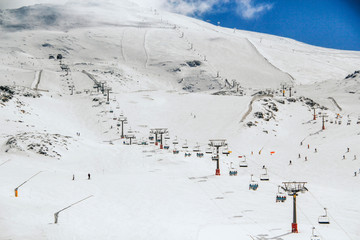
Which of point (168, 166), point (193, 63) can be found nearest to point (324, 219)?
point (168, 166)

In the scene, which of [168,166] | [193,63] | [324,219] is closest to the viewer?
[324,219]

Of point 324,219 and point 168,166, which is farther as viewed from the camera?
point 168,166

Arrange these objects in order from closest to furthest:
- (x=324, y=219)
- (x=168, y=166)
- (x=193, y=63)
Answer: (x=324, y=219)
(x=168, y=166)
(x=193, y=63)

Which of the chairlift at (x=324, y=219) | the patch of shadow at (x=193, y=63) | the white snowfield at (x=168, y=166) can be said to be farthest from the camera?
the patch of shadow at (x=193, y=63)

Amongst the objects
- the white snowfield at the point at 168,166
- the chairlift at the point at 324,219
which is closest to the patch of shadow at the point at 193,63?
the white snowfield at the point at 168,166

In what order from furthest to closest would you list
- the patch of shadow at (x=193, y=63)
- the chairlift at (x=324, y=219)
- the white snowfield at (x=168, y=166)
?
the patch of shadow at (x=193, y=63) < the chairlift at (x=324, y=219) < the white snowfield at (x=168, y=166)

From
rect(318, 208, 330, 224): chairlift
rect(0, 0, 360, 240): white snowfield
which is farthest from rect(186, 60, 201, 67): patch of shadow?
rect(318, 208, 330, 224): chairlift

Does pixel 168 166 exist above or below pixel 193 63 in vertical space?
below

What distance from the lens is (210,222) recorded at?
2986 cm

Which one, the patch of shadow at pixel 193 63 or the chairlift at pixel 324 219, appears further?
the patch of shadow at pixel 193 63

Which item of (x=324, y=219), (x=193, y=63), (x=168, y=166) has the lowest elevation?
(x=324, y=219)

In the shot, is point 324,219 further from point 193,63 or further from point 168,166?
point 193,63

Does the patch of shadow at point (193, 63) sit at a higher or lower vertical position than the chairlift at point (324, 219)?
higher

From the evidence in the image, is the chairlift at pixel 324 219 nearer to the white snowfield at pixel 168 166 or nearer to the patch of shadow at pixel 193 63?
the white snowfield at pixel 168 166
